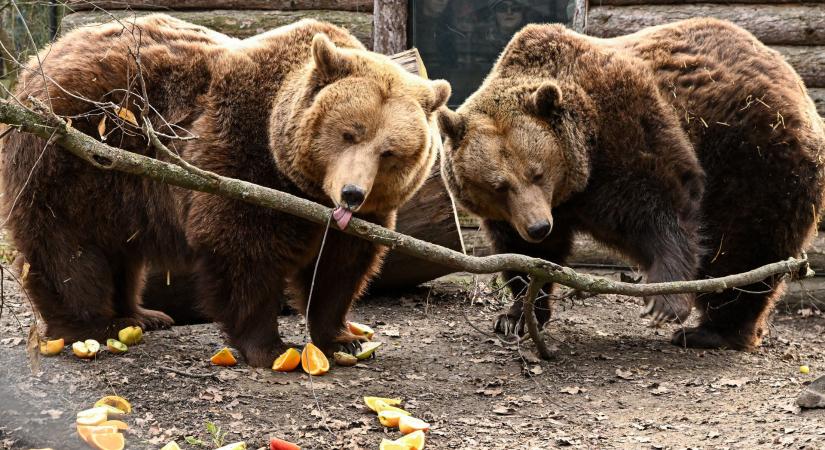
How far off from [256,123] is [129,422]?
1.86 meters

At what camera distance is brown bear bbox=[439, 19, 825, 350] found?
20.2 ft

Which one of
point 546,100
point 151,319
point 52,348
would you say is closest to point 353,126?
point 546,100

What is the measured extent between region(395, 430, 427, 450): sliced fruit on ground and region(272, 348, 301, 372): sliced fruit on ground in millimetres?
1165

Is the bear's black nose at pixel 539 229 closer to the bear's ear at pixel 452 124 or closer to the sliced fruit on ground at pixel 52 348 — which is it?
the bear's ear at pixel 452 124

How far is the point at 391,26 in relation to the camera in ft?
29.5

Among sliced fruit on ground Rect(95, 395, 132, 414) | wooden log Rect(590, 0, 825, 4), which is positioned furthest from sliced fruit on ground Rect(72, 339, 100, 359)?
wooden log Rect(590, 0, 825, 4)

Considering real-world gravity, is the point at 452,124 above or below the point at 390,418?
above

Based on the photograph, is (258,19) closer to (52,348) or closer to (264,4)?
(264,4)

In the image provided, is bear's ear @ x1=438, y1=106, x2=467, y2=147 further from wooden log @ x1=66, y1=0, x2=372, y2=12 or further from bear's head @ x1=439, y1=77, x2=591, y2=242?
wooden log @ x1=66, y1=0, x2=372, y2=12

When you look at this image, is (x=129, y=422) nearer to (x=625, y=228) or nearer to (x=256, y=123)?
(x=256, y=123)

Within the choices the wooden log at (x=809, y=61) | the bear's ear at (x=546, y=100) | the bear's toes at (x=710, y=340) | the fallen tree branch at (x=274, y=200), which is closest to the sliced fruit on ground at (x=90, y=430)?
the fallen tree branch at (x=274, y=200)

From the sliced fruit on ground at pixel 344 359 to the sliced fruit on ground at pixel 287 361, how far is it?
0.33m

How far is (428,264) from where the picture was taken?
7125 mm

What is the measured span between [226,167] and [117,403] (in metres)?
1.45
